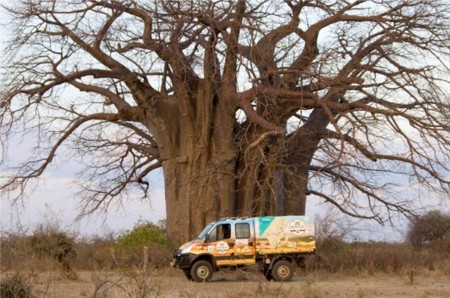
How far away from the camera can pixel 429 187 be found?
1878cm

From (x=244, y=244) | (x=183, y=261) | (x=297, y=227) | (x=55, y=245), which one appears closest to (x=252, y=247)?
(x=244, y=244)

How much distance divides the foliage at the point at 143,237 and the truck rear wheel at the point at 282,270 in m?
4.80

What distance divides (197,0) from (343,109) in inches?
179

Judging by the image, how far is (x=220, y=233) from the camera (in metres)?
18.4

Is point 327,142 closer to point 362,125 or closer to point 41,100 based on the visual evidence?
point 362,125

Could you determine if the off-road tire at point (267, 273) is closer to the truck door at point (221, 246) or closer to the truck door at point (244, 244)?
the truck door at point (244, 244)

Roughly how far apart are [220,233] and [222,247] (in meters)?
0.33

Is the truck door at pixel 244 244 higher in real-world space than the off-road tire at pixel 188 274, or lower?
higher

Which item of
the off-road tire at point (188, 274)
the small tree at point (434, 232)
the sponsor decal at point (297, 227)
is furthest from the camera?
the small tree at point (434, 232)

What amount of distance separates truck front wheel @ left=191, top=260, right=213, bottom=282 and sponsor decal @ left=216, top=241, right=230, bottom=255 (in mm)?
378

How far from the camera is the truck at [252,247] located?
59.6 feet

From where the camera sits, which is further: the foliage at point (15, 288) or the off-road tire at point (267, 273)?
the off-road tire at point (267, 273)

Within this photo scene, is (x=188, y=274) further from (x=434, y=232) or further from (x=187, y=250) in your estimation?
(x=434, y=232)

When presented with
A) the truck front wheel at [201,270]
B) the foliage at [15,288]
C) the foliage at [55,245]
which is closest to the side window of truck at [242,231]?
the truck front wheel at [201,270]
